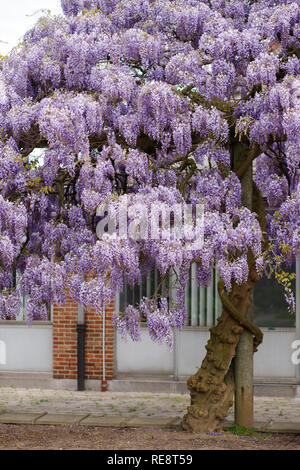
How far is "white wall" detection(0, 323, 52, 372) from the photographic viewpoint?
521 inches

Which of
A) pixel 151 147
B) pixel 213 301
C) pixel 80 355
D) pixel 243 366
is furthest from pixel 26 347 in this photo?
pixel 151 147

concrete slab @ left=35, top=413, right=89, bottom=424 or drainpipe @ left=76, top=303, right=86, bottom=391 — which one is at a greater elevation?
drainpipe @ left=76, top=303, right=86, bottom=391

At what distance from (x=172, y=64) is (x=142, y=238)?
2.06m

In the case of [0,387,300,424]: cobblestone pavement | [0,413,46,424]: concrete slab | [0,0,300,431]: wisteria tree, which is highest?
[0,0,300,431]: wisteria tree

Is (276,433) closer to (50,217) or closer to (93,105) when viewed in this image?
(50,217)

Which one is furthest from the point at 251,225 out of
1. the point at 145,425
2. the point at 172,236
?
the point at 145,425

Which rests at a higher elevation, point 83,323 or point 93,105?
point 93,105

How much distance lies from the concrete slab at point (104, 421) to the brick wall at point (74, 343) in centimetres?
245

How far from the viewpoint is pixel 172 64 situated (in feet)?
27.3

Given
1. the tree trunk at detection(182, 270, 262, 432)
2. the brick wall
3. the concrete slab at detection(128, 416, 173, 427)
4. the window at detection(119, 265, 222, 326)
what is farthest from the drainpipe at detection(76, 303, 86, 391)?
the tree trunk at detection(182, 270, 262, 432)

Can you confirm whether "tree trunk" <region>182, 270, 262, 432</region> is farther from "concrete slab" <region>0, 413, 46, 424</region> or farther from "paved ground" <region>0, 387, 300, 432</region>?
"concrete slab" <region>0, 413, 46, 424</region>

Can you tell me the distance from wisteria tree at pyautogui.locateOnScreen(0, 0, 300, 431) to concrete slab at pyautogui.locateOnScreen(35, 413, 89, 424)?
180 cm

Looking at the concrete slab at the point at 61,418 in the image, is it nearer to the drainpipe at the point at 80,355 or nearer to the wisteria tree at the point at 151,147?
the wisteria tree at the point at 151,147

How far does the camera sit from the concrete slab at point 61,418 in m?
9.91
